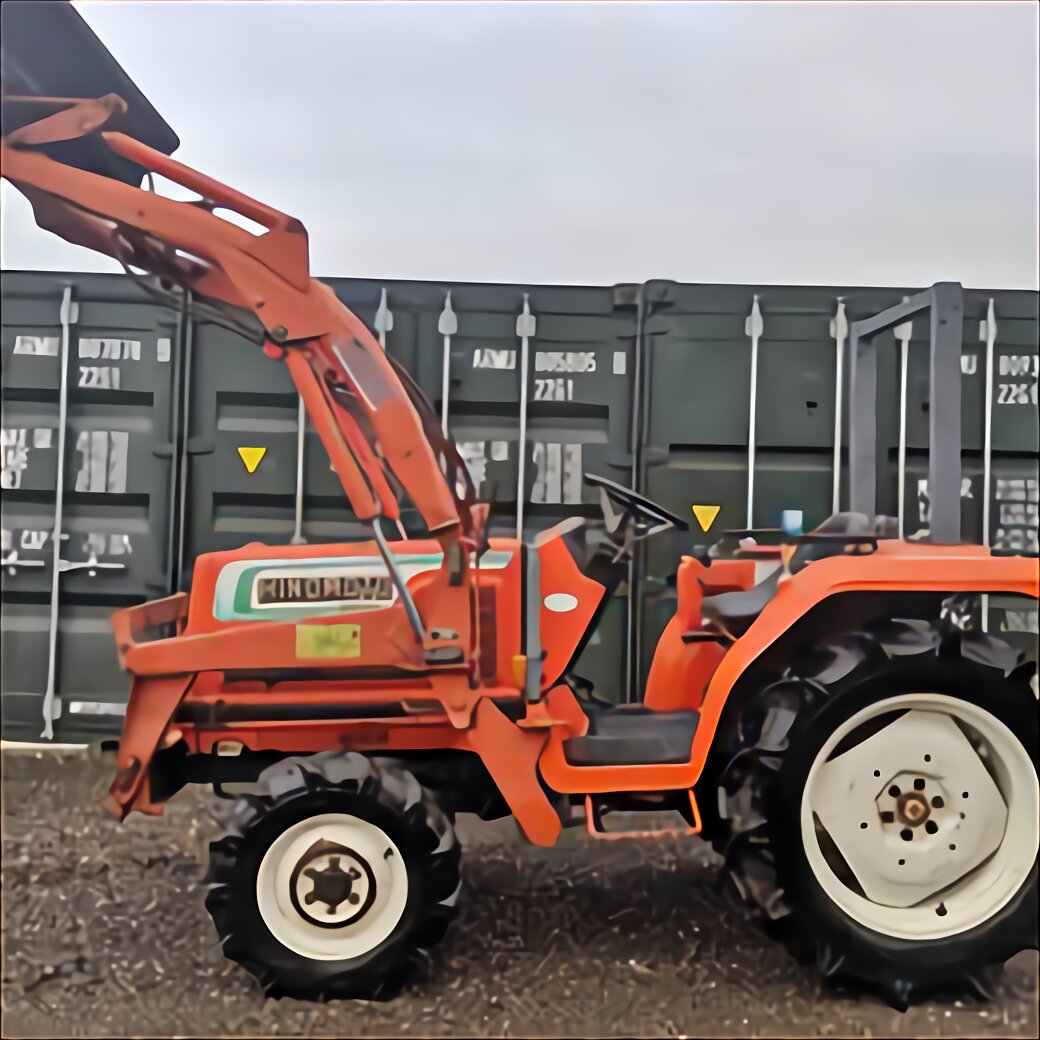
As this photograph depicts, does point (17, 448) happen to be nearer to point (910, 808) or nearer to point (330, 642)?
point (330, 642)

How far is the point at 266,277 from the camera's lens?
5.91ft

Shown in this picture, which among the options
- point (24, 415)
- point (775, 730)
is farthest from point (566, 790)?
point (24, 415)

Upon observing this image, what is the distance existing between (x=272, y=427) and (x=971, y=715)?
1.80 m

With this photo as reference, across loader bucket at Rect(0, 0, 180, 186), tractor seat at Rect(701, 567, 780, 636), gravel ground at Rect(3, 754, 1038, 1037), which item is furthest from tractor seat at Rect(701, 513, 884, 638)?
loader bucket at Rect(0, 0, 180, 186)

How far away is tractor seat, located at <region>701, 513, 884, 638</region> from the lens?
1.95 metres

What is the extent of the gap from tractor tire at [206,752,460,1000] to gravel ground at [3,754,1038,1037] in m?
0.08

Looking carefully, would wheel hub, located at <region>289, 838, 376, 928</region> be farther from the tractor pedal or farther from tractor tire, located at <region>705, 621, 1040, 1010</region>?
tractor tire, located at <region>705, 621, 1040, 1010</region>

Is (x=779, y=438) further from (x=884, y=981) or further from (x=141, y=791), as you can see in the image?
(x=141, y=791)

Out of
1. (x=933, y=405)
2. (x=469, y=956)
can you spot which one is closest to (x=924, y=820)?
(x=933, y=405)

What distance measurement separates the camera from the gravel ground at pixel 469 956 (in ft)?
5.92

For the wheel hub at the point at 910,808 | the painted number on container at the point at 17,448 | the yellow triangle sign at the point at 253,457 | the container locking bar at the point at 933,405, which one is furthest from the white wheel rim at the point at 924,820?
the painted number on container at the point at 17,448

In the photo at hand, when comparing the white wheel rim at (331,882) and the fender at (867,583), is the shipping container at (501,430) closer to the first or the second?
the fender at (867,583)

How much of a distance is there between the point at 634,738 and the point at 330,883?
0.77 m

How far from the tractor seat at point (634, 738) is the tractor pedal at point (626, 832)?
0.33ft
